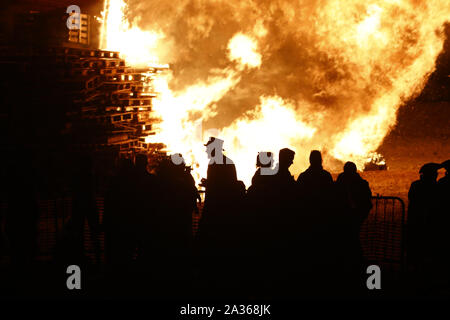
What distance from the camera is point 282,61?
17.0m

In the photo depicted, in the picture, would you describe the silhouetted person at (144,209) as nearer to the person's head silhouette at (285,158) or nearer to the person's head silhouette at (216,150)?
the person's head silhouette at (216,150)

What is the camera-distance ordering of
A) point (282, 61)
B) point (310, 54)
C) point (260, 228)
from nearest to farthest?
1. point (260, 228)
2. point (310, 54)
3. point (282, 61)

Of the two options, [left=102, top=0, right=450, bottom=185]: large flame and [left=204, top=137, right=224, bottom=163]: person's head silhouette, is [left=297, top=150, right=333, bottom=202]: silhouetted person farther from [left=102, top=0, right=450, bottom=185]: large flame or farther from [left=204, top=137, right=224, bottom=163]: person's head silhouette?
[left=102, top=0, right=450, bottom=185]: large flame

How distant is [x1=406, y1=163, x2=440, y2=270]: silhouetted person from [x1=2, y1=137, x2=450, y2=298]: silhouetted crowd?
14 mm

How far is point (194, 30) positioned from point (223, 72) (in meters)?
1.66

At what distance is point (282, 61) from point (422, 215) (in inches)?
421

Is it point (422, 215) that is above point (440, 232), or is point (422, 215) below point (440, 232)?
above

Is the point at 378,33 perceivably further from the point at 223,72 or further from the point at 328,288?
the point at 328,288

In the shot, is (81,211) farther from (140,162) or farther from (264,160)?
(264,160)

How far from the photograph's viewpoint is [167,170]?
6723 millimetres

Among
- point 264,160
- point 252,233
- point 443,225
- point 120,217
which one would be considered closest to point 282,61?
point 443,225

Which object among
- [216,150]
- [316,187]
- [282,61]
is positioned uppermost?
[282,61]

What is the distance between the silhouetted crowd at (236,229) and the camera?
6.12 metres
